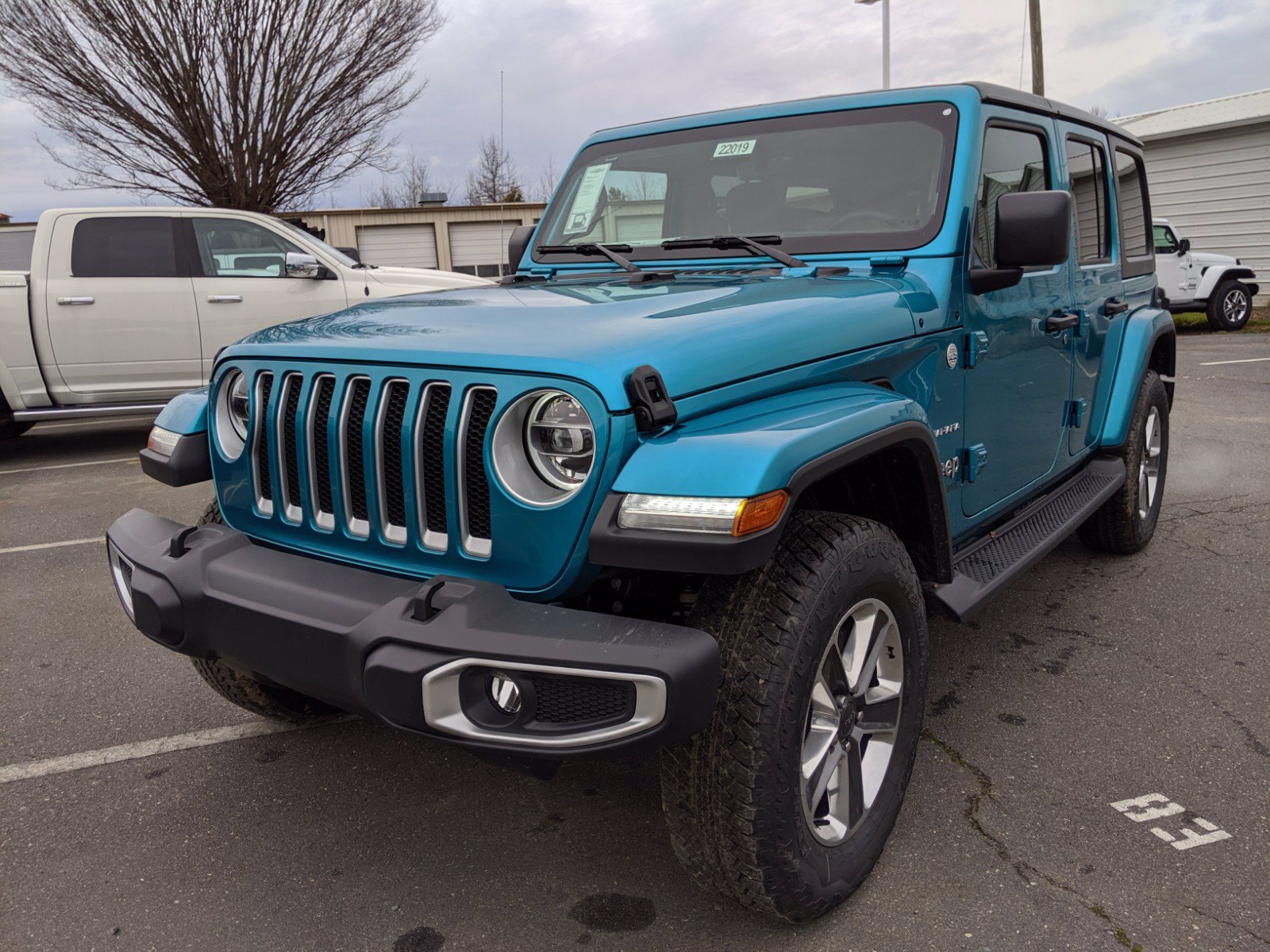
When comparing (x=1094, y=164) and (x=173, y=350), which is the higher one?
(x=1094, y=164)

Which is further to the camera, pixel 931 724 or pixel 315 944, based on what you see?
pixel 931 724

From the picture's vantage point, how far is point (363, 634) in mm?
1889

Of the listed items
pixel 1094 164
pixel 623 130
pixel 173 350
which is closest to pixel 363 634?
pixel 623 130

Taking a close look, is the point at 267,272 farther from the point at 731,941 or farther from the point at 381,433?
the point at 731,941

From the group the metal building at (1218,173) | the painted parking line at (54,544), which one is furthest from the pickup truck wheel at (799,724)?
the metal building at (1218,173)

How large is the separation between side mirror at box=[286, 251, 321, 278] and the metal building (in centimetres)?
1711

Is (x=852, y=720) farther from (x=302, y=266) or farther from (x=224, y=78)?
(x=224, y=78)

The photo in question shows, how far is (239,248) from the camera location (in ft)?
26.8

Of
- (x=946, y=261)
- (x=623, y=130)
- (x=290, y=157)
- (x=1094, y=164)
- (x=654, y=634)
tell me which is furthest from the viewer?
(x=290, y=157)

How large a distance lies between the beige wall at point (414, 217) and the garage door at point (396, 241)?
0.40 feet

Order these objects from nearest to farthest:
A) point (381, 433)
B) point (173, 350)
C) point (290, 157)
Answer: point (381, 433) < point (173, 350) < point (290, 157)

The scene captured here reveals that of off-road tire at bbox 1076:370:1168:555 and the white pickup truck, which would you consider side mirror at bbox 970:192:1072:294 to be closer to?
off-road tire at bbox 1076:370:1168:555

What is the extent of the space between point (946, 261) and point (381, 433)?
1749 mm

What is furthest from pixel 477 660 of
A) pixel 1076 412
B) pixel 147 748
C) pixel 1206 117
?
pixel 1206 117
